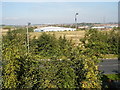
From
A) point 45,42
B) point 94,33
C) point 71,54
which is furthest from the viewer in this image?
point 45,42

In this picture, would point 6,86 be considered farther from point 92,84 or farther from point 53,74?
point 92,84

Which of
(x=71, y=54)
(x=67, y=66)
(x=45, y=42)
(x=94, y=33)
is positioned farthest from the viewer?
(x=45, y=42)

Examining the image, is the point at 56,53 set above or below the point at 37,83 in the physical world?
above

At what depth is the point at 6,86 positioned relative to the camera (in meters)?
3.72

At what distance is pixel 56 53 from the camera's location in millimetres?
3977

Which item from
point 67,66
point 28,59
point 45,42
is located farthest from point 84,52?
point 45,42

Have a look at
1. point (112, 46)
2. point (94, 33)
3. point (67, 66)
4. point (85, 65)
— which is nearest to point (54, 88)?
point (67, 66)

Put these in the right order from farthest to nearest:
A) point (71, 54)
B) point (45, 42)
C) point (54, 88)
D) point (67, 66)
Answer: point (45, 42)
point (71, 54)
point (67, 66)
point (54, 88)

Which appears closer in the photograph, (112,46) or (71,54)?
(71,54)

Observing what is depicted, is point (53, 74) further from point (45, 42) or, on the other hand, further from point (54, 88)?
point (45, 42)

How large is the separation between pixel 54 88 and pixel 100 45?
8.67 metres

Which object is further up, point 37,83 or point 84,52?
point 84,52

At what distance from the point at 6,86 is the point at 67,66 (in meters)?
1.41

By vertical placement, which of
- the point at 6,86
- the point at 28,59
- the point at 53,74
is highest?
the point at 28,59
